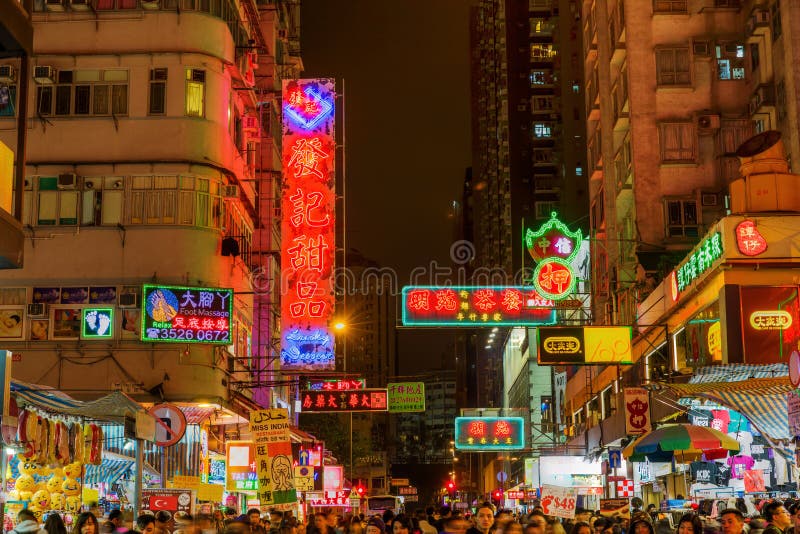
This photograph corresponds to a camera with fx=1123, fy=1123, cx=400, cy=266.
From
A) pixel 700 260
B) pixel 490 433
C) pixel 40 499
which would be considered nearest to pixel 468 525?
pixel 40 499

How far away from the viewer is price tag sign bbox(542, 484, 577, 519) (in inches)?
820

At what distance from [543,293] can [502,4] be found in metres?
83.0

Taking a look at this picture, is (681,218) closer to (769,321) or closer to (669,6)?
(669,6)

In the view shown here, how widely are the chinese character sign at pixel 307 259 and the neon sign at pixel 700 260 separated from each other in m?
12.0

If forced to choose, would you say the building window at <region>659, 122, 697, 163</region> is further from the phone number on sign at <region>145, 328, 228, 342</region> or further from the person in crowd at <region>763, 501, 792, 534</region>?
the person in crowd at <region>763, 501, 792, 534</region>

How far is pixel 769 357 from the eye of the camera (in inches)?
837

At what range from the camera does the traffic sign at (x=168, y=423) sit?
17531 mm

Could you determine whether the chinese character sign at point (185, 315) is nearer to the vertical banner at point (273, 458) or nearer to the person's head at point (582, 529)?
the vertical banner at point (273, 458)

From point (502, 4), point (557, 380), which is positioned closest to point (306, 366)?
point (557, 380)

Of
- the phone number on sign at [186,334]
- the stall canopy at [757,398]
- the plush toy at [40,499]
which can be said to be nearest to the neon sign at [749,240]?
the stall canopy at [757,398]

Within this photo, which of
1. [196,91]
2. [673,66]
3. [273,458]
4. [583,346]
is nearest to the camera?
[273,458]

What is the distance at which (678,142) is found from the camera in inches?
1359

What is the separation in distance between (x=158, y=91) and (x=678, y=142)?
1568cm

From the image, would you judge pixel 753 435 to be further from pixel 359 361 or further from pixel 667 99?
pixel 359 361
